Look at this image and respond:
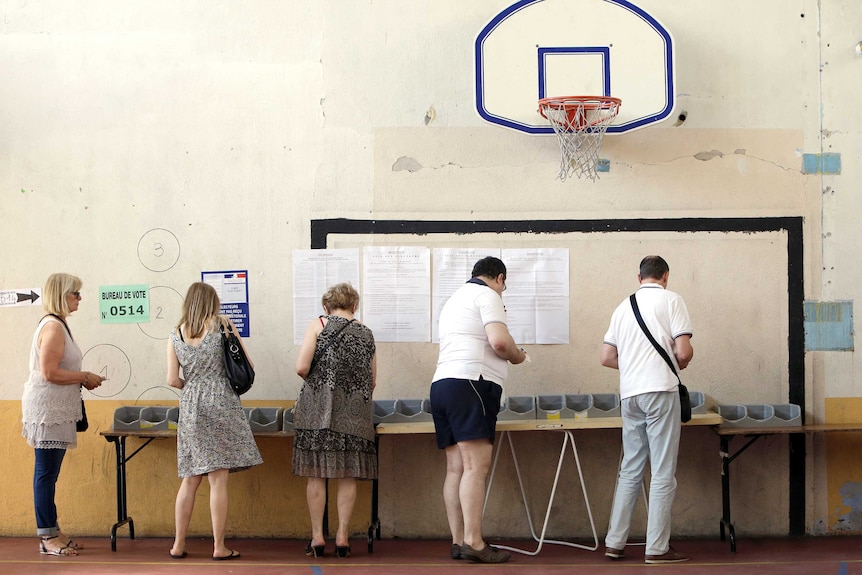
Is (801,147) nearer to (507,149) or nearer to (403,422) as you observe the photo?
(507,149)

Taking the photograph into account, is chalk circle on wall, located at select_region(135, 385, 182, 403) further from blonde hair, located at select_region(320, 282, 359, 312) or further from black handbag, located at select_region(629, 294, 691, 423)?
black handbag, located at select_region(629, 294, 691, 423)

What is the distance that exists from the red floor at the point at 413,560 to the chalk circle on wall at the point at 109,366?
864mm

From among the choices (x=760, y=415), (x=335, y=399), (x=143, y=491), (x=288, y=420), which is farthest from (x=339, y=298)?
(x=760, y=415)

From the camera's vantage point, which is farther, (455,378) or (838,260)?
(838,260)

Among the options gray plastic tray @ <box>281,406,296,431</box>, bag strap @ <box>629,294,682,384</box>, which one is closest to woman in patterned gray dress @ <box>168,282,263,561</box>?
gray plastic tray @ <box>281,406,296,431</box>

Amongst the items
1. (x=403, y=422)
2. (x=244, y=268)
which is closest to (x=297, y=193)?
(x=244, y=268)

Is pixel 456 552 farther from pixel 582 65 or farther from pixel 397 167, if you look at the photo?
pixel 582 65

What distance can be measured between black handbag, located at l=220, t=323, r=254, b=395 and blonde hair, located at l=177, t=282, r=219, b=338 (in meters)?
0.10

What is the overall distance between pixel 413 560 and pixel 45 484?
6.37 feet

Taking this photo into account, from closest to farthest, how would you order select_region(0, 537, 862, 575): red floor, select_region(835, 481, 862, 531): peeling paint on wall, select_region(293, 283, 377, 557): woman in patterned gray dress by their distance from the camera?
select_region(0, 537, 862, 575): red floor
select_region(293, 283, 377, 557): woman in patterned gray dress
select_region(835, 481, 862, 531): peeling paint on wall

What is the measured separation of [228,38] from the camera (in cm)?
524

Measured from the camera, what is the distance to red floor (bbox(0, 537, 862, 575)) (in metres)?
4.36

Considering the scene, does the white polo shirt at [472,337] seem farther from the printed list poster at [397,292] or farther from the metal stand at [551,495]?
the printed list poster at [397,292]

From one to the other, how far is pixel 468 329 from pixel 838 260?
237 cm
